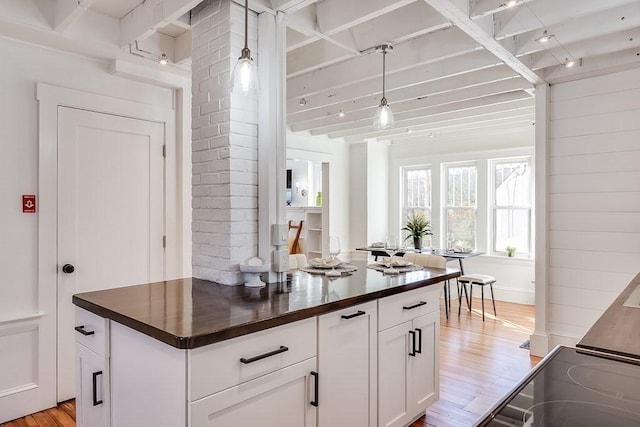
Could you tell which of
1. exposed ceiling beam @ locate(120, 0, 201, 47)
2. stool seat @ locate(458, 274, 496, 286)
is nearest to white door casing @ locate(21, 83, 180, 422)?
exposed ceiling beam @ locate(120, 0, 201, 47)

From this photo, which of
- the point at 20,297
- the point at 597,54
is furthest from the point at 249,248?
the point at 597,54

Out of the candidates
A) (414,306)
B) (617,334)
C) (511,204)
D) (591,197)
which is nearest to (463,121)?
(511,204)

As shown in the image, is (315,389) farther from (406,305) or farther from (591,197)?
(591,197)

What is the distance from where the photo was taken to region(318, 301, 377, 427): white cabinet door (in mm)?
1881

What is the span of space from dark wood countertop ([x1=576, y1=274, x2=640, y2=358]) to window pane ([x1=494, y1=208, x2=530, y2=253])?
4.72 m

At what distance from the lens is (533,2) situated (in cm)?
256

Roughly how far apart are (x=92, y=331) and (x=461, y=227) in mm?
5848

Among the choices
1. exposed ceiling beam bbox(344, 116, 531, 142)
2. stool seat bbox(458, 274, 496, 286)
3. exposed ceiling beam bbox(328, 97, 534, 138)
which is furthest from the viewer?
exposed ceiling beam bbox(344, 116, 531, 142)

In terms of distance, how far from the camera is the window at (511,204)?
240 inches

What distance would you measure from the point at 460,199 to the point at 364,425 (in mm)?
5195

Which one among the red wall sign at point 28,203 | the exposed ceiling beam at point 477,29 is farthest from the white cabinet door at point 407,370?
the red wall sign at point 28,203

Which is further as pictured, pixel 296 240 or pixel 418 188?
pixel 296 240

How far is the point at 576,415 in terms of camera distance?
996 mm

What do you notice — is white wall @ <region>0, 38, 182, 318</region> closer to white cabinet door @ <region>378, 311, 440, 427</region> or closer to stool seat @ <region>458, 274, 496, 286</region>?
white cabinet door @ <region>378, 311, 440, 427</region>
